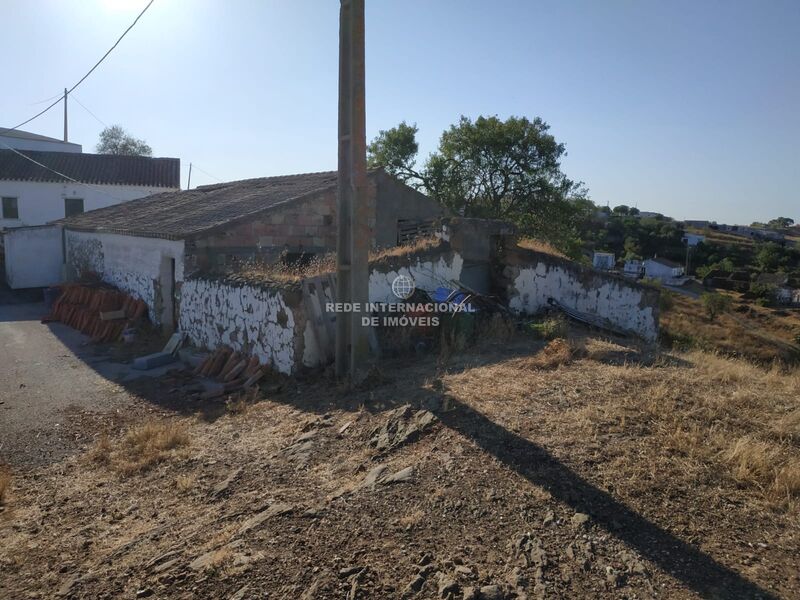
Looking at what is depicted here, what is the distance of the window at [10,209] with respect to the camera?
1033 inches

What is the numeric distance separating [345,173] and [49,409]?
555 cm

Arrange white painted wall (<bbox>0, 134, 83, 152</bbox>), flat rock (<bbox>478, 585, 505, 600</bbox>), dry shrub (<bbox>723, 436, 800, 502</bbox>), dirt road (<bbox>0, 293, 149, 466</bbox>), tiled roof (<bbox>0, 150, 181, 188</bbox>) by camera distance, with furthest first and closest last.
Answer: white painted wall (<bbox>0, 134, 83, 152</bbox>) → tiled roof (<bbox>0, 150, 181, 188</bbox>) → dirt road (<bbox>0, 293, 149, 466</bbox>) → dry shrub (<bbox>723, 436, 800, 502</bbox>) → flat rock (<bbox>478, 585, 505, 600</bbox>)

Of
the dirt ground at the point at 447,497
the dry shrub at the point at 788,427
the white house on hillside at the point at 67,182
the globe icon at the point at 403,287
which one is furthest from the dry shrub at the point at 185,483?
the white house on hillside at the point at 67,182

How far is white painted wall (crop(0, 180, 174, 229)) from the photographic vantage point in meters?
26.2

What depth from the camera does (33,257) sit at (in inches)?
742

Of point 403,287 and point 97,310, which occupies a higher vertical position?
point 403,287

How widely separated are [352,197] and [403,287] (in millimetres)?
3037

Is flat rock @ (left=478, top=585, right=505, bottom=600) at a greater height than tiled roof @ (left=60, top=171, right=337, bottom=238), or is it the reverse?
tiled roof @ (left=60, top=171, right=337, bottom=238)

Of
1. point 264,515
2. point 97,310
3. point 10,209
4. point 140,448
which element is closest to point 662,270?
point 97,310

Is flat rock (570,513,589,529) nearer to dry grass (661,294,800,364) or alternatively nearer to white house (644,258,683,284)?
dry grass (661,294,800,364)

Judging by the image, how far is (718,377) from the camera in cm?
661

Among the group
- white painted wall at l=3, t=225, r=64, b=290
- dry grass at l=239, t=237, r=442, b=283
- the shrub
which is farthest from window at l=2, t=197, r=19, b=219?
the shrub

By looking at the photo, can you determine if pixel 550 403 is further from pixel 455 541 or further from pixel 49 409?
pixel 49 409

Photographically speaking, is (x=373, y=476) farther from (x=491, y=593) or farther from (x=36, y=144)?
(x=36, y=144)
